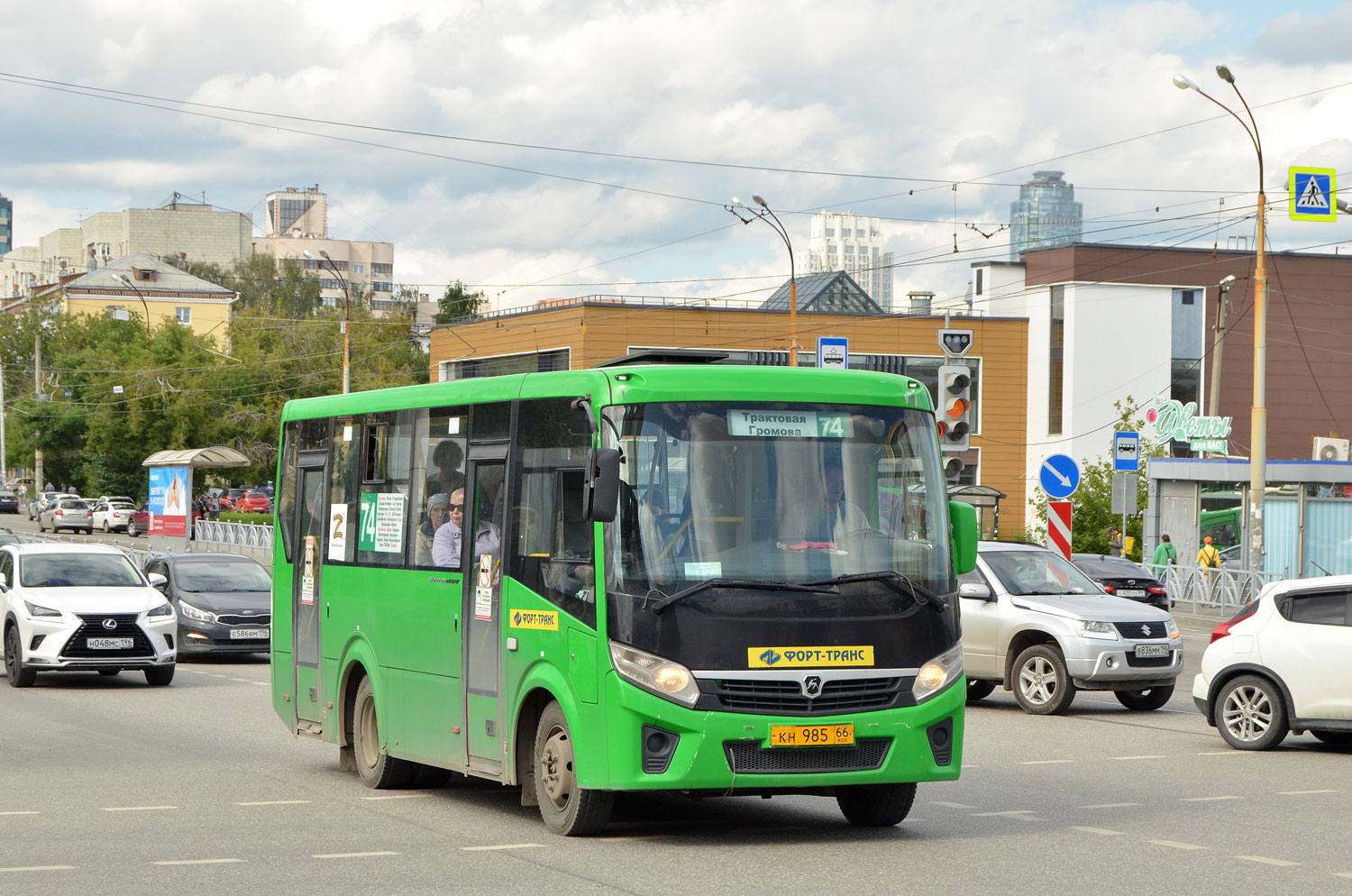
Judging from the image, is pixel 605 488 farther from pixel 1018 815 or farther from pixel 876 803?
pixel 1018 815

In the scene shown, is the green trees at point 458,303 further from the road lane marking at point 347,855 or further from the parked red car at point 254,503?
the road lane marking at point 347,855

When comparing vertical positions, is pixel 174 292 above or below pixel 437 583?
above

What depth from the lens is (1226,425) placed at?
157ft

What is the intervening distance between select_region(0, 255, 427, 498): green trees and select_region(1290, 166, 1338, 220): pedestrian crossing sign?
5655cm

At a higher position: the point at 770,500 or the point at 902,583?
the point at 770,500

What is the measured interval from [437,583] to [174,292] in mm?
125590

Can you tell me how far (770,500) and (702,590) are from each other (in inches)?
24.5

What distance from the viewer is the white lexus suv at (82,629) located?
2056 cm

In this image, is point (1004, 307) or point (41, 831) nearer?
point (41, 831)

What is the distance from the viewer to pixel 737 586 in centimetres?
940

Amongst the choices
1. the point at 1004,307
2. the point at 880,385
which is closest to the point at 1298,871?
the point at 880,385

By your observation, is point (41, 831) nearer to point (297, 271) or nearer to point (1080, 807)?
point (1080, 807)

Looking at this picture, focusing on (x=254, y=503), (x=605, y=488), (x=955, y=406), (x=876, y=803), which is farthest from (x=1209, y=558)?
(x=254, y=503)

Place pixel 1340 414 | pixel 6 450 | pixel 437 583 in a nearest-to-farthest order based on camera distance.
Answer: pixel 437 583 < pixel 1340 414 < pixel 6 450
